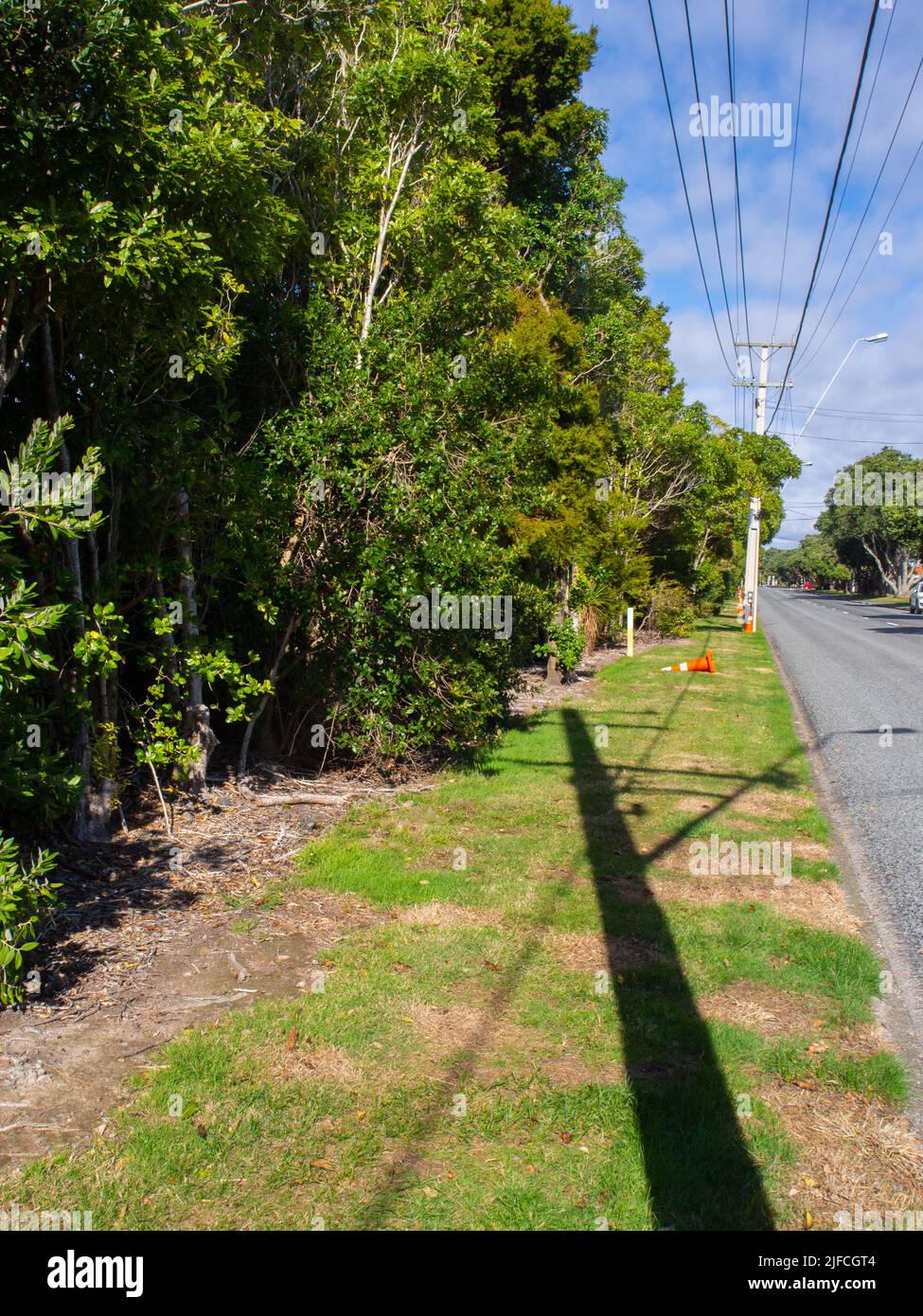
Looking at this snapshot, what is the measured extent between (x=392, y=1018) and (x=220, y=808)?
3465 mm

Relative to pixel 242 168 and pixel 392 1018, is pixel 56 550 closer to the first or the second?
pixel 242 168

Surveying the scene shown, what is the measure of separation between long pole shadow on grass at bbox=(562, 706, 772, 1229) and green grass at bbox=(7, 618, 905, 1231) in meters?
0.01

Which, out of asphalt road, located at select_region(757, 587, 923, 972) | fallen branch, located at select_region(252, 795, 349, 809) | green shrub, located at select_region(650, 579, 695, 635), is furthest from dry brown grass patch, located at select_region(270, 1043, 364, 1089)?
green shrub, located at select_region(650, 579, 695, 635)

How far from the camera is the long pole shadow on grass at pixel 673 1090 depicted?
10.7 feet

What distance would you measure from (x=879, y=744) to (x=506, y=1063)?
352 inches

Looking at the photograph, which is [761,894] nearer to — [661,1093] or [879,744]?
[661,1093]

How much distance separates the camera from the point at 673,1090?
12.9 ft

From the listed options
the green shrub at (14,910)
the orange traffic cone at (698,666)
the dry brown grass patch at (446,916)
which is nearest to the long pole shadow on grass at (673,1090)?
the dry brown grass patch at (446,916)

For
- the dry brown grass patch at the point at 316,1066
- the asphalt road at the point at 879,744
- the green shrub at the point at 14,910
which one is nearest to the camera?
the green shrub at the point at 14,910

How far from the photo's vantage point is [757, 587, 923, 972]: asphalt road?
684 centimetres

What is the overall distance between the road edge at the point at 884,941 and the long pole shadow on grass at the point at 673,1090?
0.77 m

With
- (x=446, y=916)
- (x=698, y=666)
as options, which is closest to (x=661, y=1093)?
(x=446, y=916)

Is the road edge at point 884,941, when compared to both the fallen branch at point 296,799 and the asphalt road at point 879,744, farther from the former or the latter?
the fallen branch at point 296,799

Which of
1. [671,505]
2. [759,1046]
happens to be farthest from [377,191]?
[671,505]
